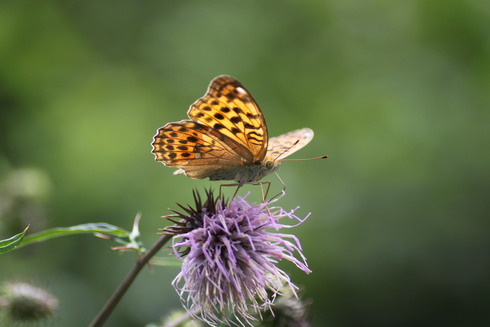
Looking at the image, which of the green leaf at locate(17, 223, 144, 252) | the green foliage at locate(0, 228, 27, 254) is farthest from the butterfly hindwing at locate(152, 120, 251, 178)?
the green foliage at locate(0, 228, 27, 254)

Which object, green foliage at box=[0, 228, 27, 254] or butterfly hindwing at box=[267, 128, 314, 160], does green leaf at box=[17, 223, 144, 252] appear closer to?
green foliage at box=[0, 228, 27, 254]

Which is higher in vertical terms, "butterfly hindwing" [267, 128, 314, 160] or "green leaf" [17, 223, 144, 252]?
"butterfly hindwing" [267, 128, 314, 160]

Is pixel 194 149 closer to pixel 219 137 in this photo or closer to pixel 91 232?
pixel 219 137

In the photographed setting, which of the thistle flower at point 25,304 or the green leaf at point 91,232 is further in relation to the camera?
the thistle flower at point 25,304

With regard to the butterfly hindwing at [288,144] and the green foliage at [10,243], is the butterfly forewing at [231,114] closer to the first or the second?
the butterfly hindwing at [288,144]

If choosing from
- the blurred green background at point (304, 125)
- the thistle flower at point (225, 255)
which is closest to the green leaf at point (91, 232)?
the thistle flower at point (225, 255)

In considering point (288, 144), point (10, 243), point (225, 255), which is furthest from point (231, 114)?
point (10, 243)
